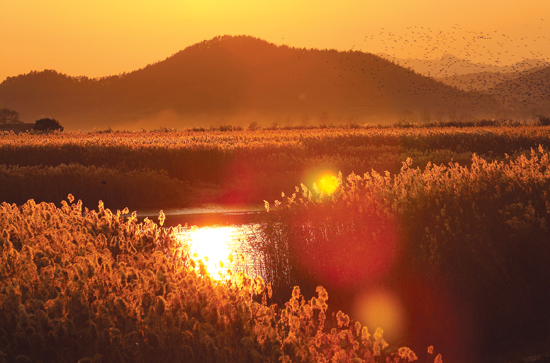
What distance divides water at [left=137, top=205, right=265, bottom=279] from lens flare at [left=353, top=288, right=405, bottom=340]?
67.2 inches

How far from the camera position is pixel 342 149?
3067 centimetres

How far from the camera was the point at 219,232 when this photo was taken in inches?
559

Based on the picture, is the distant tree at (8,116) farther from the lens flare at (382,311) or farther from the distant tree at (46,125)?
the lens flare at (382,311)

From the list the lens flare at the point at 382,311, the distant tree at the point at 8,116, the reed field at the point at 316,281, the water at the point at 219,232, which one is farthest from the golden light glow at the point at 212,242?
the distant tree at the point at 8,116

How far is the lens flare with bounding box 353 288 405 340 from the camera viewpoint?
24.3ft

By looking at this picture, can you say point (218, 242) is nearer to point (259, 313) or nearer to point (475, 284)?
point (475, 284)

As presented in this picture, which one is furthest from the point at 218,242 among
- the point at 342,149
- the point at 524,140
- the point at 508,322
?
the point at 524,140

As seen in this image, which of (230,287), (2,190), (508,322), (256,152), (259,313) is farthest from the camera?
(256,152)

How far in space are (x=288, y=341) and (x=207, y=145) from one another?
23543mm

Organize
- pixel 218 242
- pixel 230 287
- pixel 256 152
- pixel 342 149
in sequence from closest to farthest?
pixel 230 287
pixel 218 242
pixel 256 152
pixel 342 149

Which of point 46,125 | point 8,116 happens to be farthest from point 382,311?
point 8,116

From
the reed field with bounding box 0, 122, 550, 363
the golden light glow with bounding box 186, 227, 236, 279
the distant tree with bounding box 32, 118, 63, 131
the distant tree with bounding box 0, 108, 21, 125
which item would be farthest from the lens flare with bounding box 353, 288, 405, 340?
the distant tree with bounding box 0, 108, 21, 125

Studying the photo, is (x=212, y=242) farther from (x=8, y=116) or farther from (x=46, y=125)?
(x=8, y=116)

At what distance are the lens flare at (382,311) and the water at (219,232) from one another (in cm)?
171
